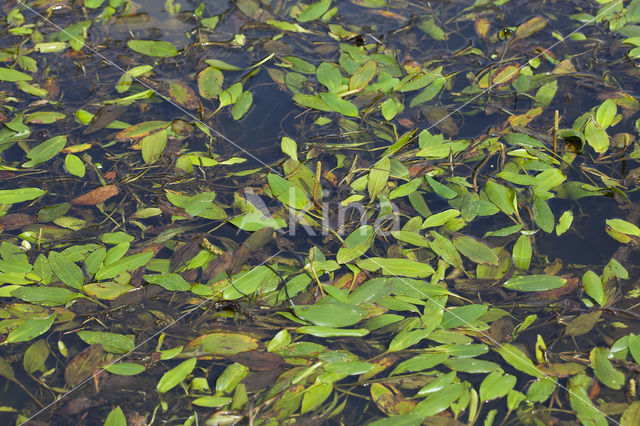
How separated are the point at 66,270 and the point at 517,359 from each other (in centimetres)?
152

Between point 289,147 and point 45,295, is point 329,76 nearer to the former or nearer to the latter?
point 289,147

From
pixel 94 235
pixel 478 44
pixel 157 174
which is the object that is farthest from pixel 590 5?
pixel 94 235

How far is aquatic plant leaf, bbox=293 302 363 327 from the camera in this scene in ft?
5.73

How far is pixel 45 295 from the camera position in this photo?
1.85m

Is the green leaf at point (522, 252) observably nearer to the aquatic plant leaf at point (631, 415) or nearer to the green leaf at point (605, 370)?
the green leaf at point (605, 370)

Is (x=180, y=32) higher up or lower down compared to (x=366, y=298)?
higher up

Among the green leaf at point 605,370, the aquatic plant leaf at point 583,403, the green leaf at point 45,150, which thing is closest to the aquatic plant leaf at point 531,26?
the green leaf at point 605,370

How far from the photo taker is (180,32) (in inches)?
118

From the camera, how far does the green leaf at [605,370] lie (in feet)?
5.31

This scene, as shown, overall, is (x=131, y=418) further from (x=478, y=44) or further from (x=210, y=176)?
(x=478, y=44)

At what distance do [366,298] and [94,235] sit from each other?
3.45 feet

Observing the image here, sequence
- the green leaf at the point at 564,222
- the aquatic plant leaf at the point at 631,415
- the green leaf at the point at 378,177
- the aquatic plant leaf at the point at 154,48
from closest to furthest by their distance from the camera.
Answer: the aquatic plant leaf at the point at 631,415
the green leaf at the point at 564,222
the green leaf at the point at 378,177
the aquatic plant leaf at the point at 154,48

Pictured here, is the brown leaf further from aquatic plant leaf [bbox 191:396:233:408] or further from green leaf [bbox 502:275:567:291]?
green leaf [bbox 502:275:567:291]

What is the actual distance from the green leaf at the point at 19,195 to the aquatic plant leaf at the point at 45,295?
46 cm
